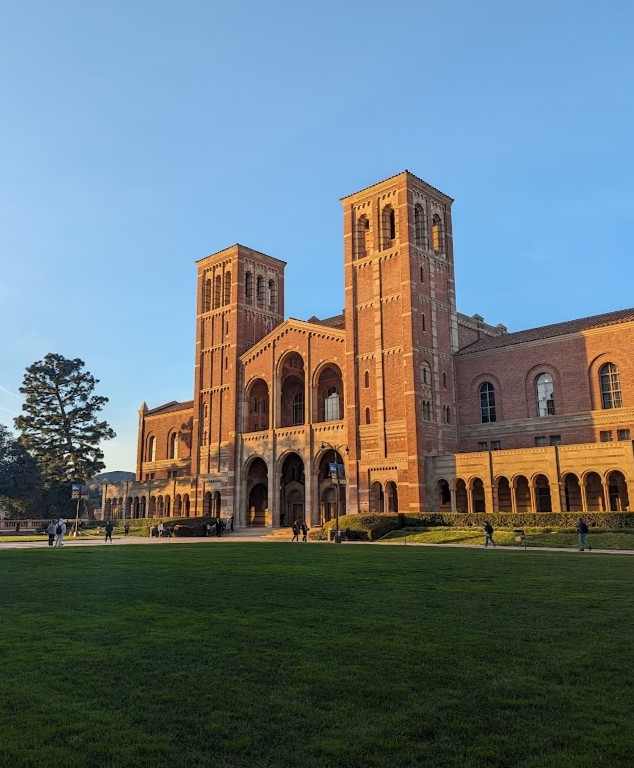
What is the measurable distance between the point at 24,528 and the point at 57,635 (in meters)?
59.4

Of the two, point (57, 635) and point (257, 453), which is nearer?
point (57, 635)

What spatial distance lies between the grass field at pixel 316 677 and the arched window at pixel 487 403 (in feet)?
119

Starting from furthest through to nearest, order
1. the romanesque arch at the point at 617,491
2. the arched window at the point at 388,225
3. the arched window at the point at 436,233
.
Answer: the arched window at the point at 436,233
the arched window at the point at 388,225
the romanesque arch at the point at 617,491

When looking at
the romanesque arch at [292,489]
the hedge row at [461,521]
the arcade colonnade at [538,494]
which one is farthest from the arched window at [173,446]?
the arcade colonnade at [538,494]

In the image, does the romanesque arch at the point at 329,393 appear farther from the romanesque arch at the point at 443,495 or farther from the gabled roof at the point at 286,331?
the romanesque arch at the point at 443,495

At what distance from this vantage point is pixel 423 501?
4597cm

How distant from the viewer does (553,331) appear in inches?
1885

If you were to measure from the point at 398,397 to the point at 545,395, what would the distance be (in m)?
10.6

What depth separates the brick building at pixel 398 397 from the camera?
44.1 meters

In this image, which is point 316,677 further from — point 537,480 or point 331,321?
point 331,321

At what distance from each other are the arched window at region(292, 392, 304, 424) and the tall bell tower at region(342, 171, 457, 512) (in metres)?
11.4

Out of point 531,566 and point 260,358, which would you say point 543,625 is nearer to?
point 531,566

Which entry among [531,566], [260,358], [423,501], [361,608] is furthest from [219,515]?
[361,608]

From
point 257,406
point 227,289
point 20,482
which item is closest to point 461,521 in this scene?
point 257,406
